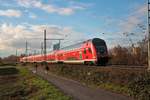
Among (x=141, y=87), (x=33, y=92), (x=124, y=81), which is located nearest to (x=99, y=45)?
(x=33, y=92)

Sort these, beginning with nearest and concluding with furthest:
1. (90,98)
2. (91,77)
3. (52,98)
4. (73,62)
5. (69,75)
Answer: (90,98) → (52,98) → (91,77) → (69,75) → (73,62)

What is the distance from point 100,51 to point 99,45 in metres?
0.99

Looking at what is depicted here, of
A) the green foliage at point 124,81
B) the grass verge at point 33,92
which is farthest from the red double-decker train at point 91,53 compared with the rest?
the grass verge at point 33,92

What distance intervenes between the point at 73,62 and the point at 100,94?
82.8 feet

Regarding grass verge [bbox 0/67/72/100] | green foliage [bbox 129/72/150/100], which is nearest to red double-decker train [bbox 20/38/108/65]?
grass verge [bbox 0/67/72/100]

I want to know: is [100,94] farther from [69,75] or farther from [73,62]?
[73,62]

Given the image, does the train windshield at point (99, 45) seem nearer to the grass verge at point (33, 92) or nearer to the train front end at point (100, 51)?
the train front end at point (100, 51)

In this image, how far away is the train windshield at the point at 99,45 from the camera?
33.7 metres

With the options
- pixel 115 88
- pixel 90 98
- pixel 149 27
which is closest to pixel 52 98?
pixel 90 98

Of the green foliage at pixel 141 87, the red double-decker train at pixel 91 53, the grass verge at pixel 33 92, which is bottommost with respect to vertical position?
the grass verge at pixel 33 92

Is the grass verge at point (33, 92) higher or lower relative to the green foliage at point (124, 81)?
lower

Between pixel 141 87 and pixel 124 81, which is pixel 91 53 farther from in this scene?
pixel 141 87

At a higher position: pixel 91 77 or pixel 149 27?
pixel 149 27

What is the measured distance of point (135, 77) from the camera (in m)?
16.3
